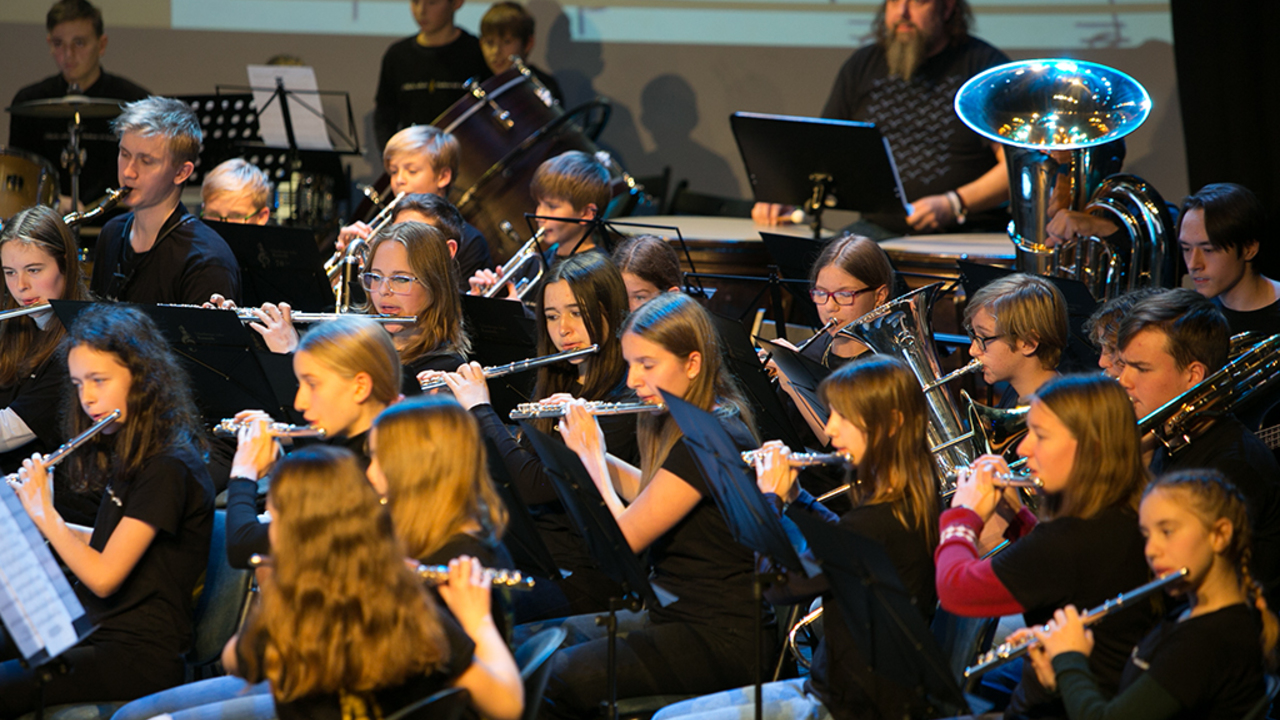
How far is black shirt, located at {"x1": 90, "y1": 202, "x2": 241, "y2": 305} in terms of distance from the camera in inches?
147

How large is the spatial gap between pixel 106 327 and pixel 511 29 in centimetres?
399

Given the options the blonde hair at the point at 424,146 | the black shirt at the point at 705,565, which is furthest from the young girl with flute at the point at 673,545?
the blonde hair at the point at 424,146

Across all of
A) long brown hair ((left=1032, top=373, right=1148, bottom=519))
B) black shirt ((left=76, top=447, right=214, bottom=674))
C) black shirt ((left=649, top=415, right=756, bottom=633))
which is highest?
long brown hair ((left=1032, top=373, right=1148, bottom=519))

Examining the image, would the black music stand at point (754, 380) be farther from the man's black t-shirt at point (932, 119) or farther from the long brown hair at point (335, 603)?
the man's black t-shirt at point (932, 119)

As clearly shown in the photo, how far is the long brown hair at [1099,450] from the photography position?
2082 millimetres

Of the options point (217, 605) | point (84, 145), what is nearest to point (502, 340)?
point (217, 605)

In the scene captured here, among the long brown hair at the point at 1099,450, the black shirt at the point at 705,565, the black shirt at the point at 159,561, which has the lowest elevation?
the black shirt at the point at 705,565

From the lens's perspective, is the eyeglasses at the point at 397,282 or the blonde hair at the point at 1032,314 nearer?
the blonde hair at the point at 1032,314

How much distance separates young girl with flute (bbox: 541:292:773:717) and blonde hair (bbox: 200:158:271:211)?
95.9 inches

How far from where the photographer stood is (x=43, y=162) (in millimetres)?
5051

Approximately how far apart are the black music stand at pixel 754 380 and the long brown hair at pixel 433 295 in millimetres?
761

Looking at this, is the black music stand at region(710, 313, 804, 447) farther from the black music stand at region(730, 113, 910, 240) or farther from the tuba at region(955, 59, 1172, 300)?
the black music stand at region(730, 113, 910, 240)

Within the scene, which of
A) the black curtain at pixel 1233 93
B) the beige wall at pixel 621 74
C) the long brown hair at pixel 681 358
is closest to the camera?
the long brown hair at pixel 681 358

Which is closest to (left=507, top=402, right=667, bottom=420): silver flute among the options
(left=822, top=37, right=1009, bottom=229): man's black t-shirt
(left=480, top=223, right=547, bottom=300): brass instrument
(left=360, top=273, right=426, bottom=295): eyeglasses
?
(left=360, top=273, right=426, bottom=295): eyeglasses
